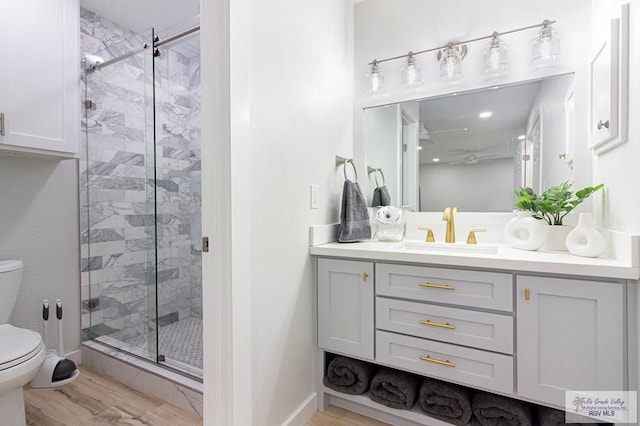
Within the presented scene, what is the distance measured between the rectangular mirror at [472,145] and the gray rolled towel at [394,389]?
961 mm

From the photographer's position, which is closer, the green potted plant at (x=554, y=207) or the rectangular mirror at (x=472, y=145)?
the green potted plant at (x=554, y=207)

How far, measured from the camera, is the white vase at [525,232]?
4.93 ft

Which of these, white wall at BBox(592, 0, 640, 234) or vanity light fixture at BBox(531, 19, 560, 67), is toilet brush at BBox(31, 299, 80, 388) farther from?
vanity light fixture at BBox(531, 19, 560, 67)

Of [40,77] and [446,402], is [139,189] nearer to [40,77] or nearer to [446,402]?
[40,77]

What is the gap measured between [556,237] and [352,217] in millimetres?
992

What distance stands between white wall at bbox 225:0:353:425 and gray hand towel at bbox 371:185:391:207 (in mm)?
322

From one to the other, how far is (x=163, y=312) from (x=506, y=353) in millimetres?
2327

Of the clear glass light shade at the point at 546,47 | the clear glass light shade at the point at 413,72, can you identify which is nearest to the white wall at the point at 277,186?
the clear glass light shade at the point at 413,72

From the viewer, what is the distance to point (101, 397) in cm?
181

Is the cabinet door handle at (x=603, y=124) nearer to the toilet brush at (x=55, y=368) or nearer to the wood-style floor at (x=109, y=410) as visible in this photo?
the wood-style floor at (x=109, y=410)

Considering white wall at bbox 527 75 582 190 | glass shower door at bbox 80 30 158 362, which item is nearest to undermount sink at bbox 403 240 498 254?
white wall at bbox 527 75 582 190

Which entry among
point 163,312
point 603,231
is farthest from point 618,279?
point 163,312

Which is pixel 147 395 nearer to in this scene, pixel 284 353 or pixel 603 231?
pixel 284 353

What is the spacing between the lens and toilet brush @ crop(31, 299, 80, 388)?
1.90 meters
